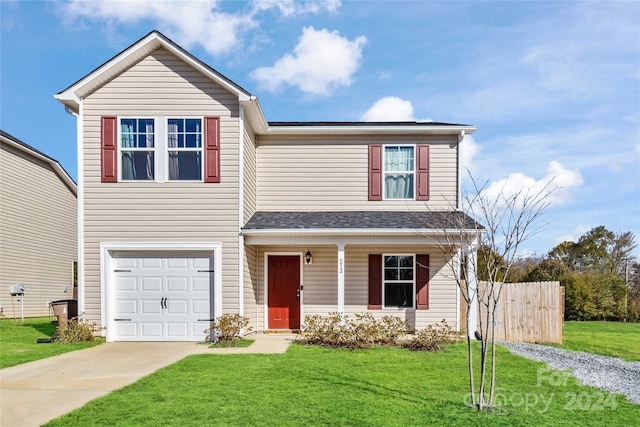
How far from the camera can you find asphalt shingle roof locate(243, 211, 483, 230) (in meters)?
11.2

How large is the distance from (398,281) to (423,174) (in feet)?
10.4

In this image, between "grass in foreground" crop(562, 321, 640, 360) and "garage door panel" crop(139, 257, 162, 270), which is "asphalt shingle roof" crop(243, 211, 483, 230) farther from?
"grass in foreground" crop(562, 321, 640, 360)

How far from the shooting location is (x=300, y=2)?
11883mm

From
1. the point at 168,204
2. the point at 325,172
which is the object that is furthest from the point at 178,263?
the point at 325,172

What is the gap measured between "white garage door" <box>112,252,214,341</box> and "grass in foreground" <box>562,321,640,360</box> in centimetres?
903

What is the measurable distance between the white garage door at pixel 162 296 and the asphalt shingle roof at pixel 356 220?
1.81m

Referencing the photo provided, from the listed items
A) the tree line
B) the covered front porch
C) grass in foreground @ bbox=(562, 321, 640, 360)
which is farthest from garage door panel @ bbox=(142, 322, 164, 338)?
the tree line

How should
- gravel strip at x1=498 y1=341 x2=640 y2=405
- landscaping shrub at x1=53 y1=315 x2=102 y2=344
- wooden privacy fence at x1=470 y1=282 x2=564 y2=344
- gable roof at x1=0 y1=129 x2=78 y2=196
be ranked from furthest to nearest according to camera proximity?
gable roof at x1=0 y1=129 x2=78 y2=196
wooden privacy fence at x1=470 y1=282 x2=564 y2=344
landscaping shrub at x1=53 y1=315 x2=102 y2=344
gravel strip at x1=498 y1=341 x2=640 y2=405

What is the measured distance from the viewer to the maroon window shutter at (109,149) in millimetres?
10680

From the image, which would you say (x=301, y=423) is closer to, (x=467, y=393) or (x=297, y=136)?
(x=467, y=393)

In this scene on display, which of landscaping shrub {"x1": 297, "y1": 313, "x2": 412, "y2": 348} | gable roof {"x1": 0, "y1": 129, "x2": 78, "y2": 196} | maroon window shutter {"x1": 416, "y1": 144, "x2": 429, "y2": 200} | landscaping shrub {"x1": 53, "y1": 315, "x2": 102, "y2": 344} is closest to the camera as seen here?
landscaping shrub {"x1": 297, "y1": 313, "x2": 412, "y2": 348}

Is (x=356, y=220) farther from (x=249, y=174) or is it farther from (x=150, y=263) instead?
(x=150, y=263)

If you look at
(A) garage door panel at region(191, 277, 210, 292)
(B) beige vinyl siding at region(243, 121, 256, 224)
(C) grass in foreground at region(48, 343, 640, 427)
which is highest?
(B) beige vinyl siding at region(243, 121, 256, 224)

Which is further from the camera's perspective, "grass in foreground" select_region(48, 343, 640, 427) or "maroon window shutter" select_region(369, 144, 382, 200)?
"maroon window shutter" select_region(369, 144, 382, 200)
